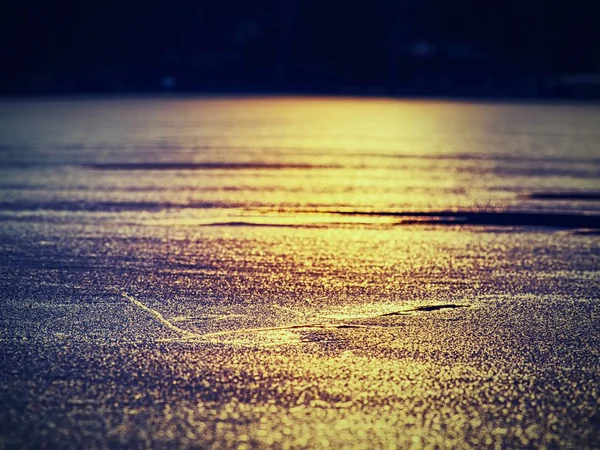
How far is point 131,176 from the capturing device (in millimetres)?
14133

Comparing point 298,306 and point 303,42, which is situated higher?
point 303,42

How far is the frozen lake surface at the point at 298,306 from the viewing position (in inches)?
167

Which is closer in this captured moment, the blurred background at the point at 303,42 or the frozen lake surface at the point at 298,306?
the frozen lake surface at the point at 298,306

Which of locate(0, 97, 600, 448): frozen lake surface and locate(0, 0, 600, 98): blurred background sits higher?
locate(0, 0, 600, 98): blurred background

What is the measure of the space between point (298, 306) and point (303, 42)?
61900 millimetres

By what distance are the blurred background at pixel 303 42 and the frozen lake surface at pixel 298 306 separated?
47.8 metres

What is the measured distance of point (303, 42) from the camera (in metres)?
67.0

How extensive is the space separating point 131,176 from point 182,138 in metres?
7.14

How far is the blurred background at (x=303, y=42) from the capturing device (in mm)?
63219

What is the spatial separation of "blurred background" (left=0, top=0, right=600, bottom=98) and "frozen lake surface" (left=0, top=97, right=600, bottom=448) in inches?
1884

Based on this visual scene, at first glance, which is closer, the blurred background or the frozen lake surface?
the frozen lake surface

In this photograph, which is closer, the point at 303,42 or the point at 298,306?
the point at 298,306

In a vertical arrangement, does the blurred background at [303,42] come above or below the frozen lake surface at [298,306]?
above

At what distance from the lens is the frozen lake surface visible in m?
4.23
